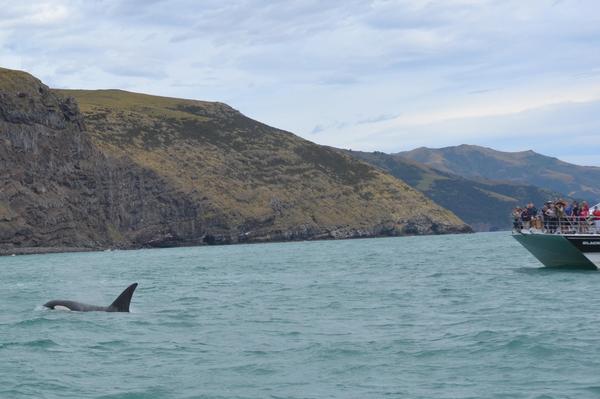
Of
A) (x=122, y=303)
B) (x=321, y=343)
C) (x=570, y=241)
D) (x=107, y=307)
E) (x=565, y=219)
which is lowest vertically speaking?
(x=321, y=343)

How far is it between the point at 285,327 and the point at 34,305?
16838 millimetres

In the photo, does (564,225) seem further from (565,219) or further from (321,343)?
(321,343)

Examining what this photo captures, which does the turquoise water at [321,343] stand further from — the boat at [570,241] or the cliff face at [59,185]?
the cliff face at [59,185]

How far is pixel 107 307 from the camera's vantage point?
3975 centimetres

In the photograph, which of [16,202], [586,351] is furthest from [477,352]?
[16,202]

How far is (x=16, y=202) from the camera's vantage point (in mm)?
166500

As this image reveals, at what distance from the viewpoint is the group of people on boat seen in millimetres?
52625

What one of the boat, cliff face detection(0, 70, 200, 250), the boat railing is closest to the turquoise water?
the boat

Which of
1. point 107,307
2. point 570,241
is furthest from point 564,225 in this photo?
point 107,307

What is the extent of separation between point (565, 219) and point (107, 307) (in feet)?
89.7

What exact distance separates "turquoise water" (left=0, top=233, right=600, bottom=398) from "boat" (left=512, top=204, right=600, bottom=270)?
1.91 meters

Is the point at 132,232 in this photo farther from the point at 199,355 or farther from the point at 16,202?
the point at 199,355

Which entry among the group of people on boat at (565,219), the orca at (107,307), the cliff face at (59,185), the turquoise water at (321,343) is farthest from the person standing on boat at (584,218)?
the cliff face at (59,185)

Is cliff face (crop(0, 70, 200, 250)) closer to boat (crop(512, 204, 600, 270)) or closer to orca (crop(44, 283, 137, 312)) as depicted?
boat (crop(512, 204, 600, 270))
